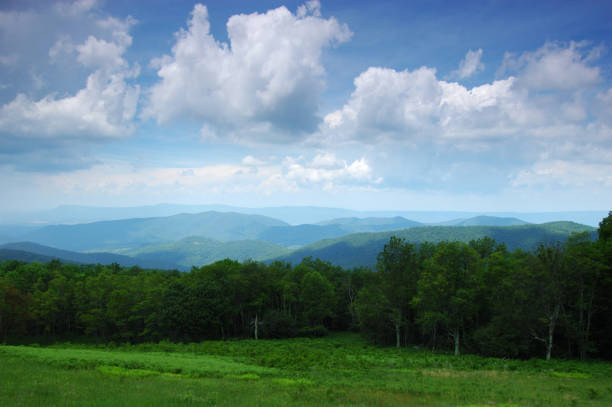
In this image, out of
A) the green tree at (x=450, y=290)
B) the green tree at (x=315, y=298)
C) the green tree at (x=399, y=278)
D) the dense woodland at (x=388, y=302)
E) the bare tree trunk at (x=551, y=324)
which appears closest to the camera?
the bare tree trunk at (x=551, y=324)

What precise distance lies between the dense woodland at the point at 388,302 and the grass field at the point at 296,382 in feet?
16.8

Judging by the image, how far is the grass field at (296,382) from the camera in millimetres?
15203

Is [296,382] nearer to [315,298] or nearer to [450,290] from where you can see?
[450,290]

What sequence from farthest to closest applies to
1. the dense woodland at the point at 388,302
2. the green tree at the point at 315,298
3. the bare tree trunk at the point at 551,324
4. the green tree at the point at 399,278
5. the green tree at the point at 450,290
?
1. the green tree at the point at 315,298
2. the green tree at the point at 399,278
3. the green tree at the point at 450,290
4. the dense woodland at the point at 388,302
5. the bare tree trunk at the point at 551,324

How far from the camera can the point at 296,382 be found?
64.9 ft

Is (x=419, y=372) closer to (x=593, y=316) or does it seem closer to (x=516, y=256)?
(x=593, y=316)

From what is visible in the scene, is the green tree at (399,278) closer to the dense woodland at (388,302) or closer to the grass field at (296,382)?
the dense woodland at (388,302)

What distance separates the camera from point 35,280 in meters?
67.8

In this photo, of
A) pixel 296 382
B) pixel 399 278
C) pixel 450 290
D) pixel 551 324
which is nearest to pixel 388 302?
pixel 399 278

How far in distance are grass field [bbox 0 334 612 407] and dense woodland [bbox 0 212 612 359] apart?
5.13m

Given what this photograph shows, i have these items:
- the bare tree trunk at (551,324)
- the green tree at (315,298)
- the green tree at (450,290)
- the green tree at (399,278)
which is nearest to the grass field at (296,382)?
the bare tree trunk at (551,324)

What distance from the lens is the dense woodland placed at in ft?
107

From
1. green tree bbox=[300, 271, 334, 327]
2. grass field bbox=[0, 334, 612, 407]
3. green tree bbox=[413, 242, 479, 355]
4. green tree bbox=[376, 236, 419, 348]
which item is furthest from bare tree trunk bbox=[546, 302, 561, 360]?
green tree bbox=[300, 271, 334, 327]

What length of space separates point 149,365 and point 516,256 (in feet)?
158
